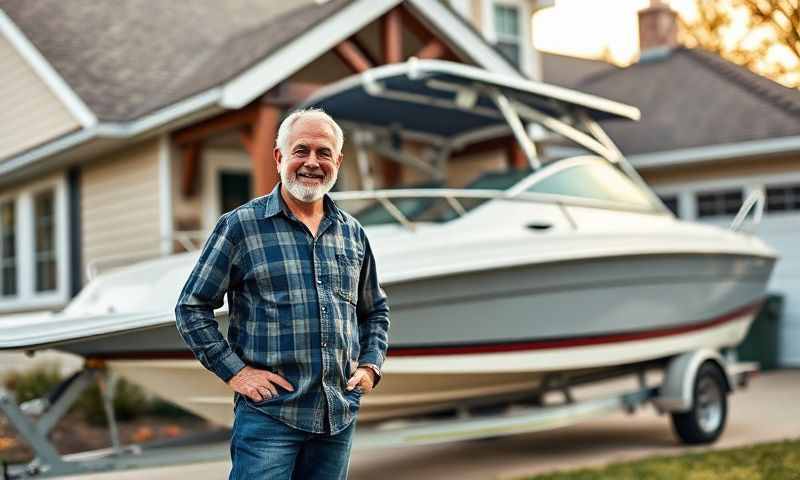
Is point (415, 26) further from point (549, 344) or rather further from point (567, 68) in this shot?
point (567, 68)

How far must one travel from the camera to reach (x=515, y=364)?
20.6ft

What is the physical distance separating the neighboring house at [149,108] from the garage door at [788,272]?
4.05m

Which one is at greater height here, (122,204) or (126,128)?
(126,128)

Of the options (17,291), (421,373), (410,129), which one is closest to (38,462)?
(421,373)

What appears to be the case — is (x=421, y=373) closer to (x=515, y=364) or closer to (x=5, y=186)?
(x=515, y=364)

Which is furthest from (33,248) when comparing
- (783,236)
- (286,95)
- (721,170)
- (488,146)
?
(783,236)

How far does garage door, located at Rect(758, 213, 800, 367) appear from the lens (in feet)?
42.3

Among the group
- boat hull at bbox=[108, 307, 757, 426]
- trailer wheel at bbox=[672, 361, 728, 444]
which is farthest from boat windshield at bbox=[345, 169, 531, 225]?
trailer wheel at bbox=[672, 361, 728, 444]

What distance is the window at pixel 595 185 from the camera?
682 centimetres

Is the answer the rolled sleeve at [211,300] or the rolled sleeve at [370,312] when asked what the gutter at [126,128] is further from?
the rolled sleeve at [211,300]

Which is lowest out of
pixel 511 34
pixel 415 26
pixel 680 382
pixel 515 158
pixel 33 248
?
pixel 680 382

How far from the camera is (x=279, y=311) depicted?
2977 millimetres

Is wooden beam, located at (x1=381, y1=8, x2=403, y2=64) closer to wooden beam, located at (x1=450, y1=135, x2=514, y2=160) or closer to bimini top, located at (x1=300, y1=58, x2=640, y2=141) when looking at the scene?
wooden beam, located at (x1=450, y1=135, x2=514, y2=160)

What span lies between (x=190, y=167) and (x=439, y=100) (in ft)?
12.6
